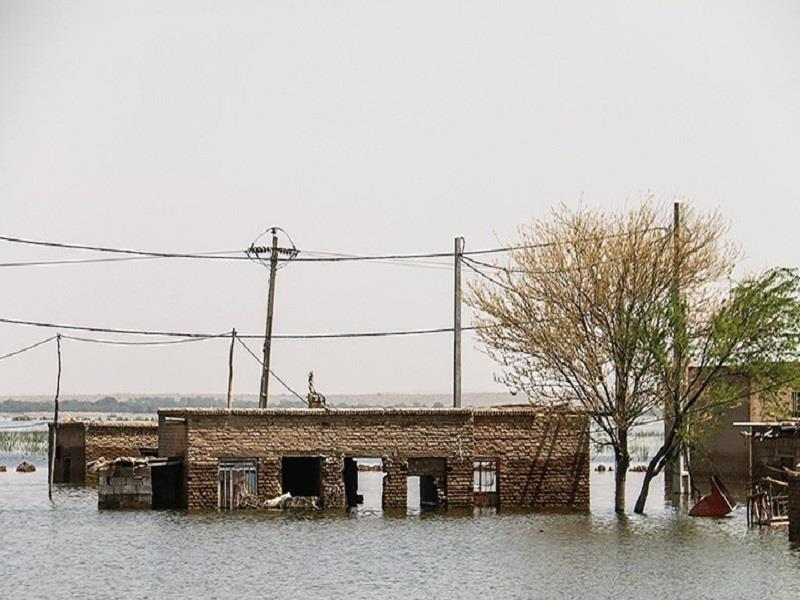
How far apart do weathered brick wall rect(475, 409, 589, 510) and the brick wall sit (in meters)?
0.03

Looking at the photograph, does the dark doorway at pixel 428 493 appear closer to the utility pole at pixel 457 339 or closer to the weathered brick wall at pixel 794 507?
the utility pole at pixel 457 339

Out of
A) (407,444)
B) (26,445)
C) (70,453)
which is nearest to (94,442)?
(70,453)

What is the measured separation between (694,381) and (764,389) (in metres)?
2.44

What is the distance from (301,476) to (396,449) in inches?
366

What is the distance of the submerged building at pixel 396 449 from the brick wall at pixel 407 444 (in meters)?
0.03

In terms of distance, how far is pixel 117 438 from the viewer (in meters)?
81.3

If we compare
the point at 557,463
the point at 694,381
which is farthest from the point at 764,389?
the point at 557,463

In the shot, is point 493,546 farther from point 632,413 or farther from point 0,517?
point 0,517

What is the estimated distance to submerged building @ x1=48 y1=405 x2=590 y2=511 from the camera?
57000mm

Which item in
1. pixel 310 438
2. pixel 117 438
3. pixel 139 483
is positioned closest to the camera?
pixel 310 438

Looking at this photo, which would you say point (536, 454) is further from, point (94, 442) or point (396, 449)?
point (94, 442)

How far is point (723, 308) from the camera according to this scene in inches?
2203

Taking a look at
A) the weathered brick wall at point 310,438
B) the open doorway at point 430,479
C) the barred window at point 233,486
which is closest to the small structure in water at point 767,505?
the weathered brick wall at point 310,438

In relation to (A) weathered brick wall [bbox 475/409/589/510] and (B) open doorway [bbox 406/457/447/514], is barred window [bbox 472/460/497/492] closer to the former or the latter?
(A) weathered brick wall [bbox 475/409/589/510]
